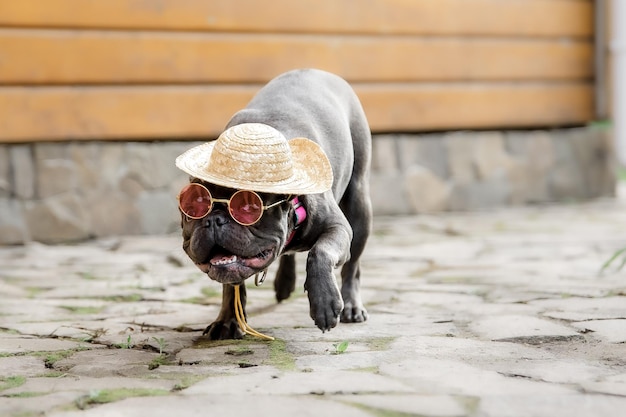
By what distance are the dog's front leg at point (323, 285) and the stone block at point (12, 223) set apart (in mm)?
3623

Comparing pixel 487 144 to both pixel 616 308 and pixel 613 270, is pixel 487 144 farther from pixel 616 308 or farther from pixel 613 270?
pixel 616 308

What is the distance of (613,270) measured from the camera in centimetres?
482

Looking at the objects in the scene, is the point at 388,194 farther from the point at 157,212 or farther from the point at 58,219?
the point at 58,219

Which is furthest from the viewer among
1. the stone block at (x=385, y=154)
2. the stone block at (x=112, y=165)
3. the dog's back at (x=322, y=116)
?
the stone block at (x=385, y=154)

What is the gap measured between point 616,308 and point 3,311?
8.39 ft

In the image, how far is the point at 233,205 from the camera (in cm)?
298

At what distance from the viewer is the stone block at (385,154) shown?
7.56 m

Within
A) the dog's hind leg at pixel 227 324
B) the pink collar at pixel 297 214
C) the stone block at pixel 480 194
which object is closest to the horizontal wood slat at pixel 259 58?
the stone block at pixel 480 194

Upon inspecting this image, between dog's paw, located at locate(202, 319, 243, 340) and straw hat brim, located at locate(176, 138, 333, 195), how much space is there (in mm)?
653

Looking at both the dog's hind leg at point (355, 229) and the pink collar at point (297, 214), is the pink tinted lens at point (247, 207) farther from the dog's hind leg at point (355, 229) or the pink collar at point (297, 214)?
the dog's hind leg at point (355, 229)

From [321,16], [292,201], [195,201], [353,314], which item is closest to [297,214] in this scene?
[292,201]

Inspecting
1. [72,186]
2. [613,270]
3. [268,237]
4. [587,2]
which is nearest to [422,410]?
[268,237]

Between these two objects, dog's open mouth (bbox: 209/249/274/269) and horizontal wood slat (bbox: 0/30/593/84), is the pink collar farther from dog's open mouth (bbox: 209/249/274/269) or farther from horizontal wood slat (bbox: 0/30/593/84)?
horizontal wood slat (bbox: 0/30/593/84)

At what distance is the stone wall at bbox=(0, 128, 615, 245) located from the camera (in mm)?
6371
